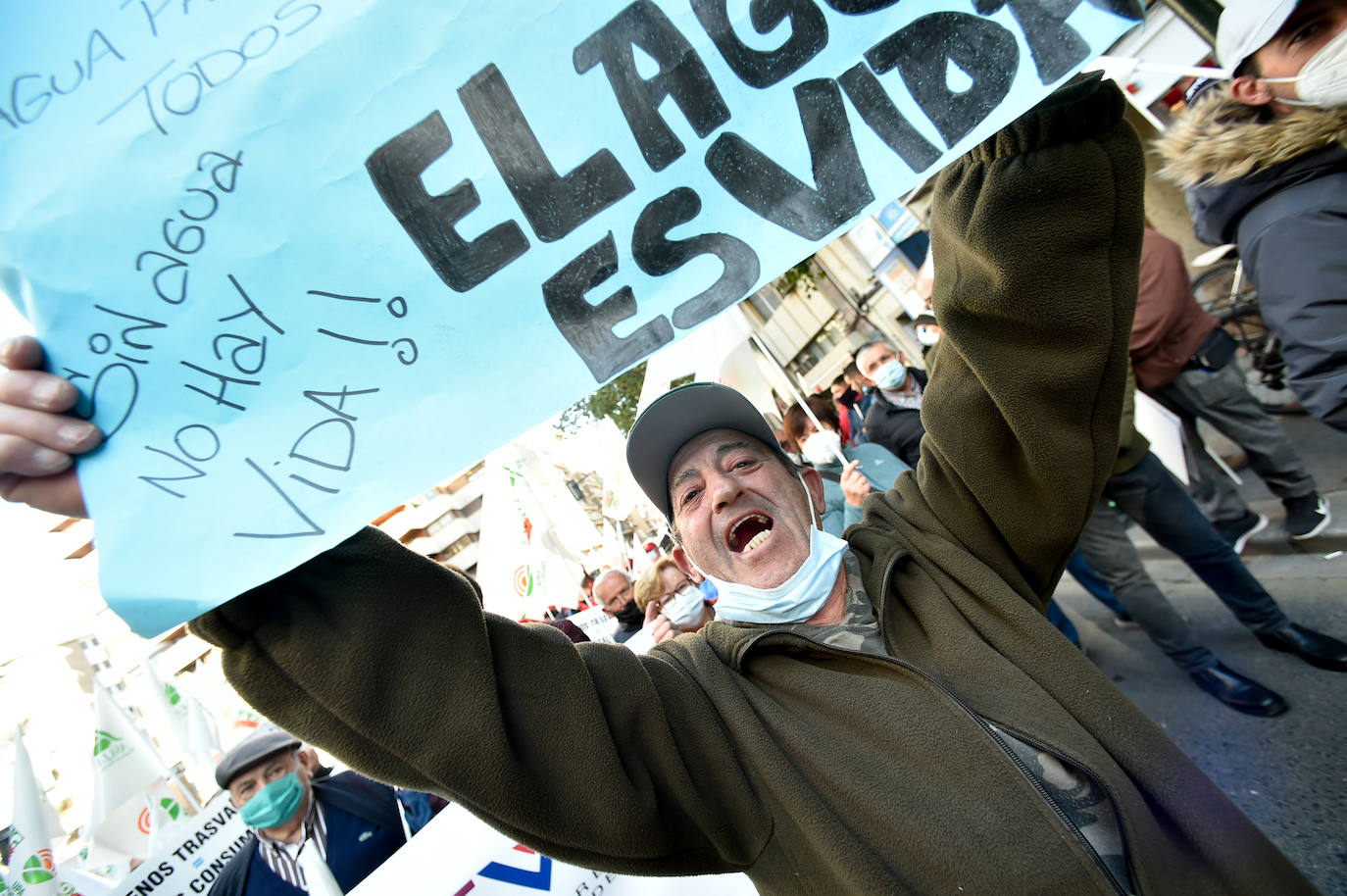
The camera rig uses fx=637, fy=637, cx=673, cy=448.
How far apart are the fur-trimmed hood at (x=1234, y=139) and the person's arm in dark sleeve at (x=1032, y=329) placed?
27.2 inches

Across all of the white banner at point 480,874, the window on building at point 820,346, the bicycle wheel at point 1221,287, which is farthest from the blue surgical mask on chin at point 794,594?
the window on building at point 820,346

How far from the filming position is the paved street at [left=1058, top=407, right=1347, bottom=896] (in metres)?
2.21

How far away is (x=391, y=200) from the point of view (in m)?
1.00

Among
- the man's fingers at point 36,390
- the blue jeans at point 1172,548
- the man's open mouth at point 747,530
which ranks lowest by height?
the blue jeans at point 1172,548

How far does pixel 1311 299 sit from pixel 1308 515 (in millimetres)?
2971

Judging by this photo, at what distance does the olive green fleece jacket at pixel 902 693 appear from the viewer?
1109mm

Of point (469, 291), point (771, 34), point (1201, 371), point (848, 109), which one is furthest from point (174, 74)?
point (1201, 371)

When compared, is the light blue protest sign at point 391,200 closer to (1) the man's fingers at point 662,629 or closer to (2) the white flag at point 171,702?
(1) the man's fingers at point 662,629

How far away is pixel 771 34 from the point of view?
101 cm

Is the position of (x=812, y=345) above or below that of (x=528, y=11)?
below

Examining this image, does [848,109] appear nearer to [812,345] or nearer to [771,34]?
[771,34]

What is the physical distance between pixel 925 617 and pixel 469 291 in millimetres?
1199

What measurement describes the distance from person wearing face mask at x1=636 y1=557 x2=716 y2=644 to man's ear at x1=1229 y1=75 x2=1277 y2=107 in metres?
3.16

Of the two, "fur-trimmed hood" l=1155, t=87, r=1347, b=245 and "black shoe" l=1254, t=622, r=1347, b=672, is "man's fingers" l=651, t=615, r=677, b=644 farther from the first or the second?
"fur-trimmed hood" l=1155, t=87, r=1347, b=245
